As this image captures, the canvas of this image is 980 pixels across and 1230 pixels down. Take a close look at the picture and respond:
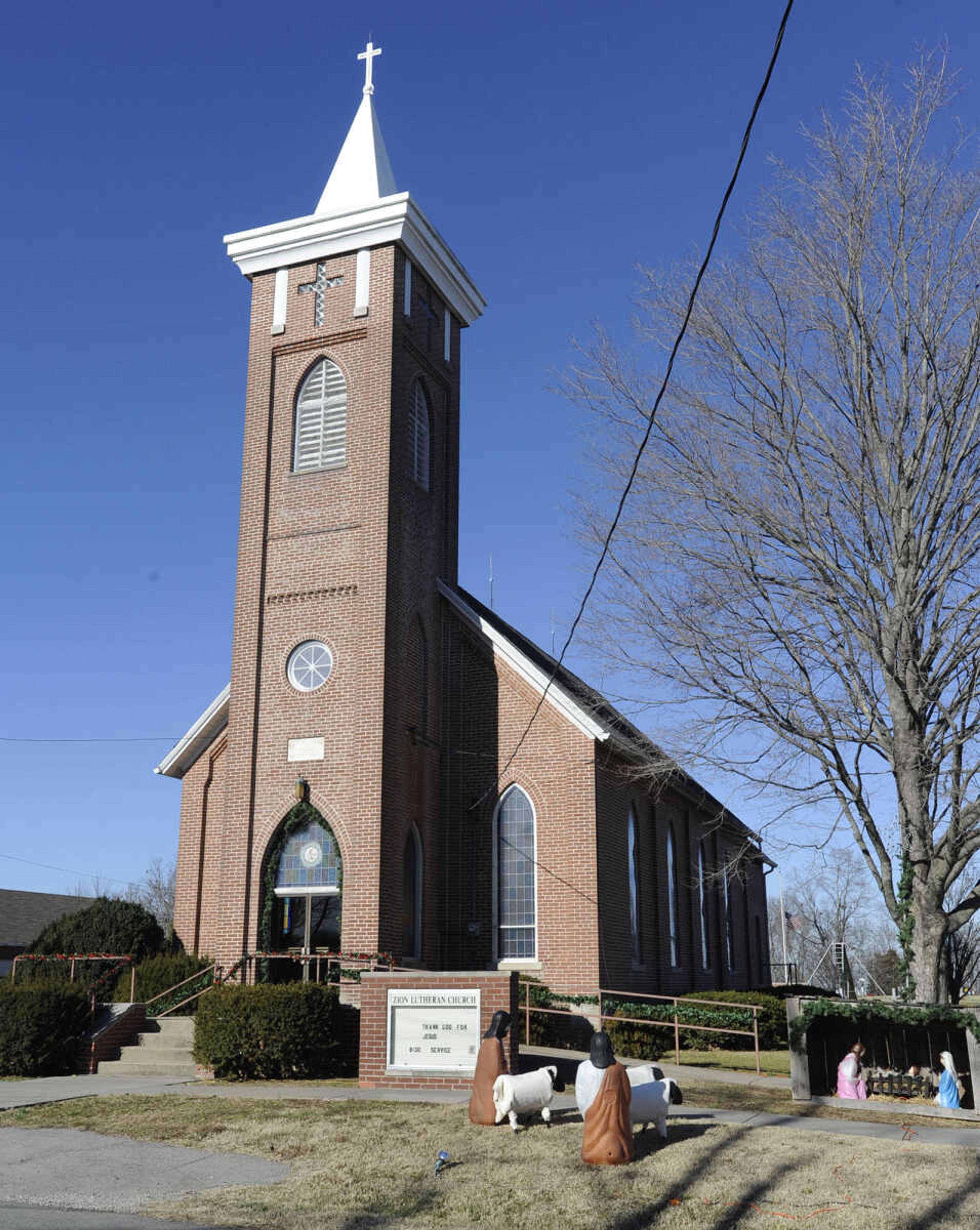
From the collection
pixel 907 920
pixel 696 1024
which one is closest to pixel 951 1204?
pixel 907 920

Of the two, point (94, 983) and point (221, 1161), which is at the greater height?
point (94, 983)

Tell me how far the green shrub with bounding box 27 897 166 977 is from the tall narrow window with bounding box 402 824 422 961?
15.1 ft

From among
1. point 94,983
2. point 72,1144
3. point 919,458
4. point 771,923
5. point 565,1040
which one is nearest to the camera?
point 72,1144

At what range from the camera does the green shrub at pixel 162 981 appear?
65.9ft

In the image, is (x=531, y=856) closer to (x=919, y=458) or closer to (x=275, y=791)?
(x=275, y=791)

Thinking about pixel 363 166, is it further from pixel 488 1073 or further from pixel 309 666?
pixel 488 1073

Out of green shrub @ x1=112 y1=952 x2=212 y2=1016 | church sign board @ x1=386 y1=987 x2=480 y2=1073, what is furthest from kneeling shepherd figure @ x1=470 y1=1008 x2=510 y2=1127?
green shrub @ x1=112 y1=952 x2=212 y2=1016

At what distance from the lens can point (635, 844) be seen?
25.8 m

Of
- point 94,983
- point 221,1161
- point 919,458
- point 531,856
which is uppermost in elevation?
point 919,458

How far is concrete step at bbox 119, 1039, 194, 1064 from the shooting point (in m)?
17.6

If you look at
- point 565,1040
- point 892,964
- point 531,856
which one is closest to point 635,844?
point 531,856

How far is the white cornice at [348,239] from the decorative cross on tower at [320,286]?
0.84 feet

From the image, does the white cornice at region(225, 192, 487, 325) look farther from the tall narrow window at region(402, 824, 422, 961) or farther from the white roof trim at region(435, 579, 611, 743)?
the tall narrow window at region(402, 824, 422, 961)

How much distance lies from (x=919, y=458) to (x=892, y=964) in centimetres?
5419
